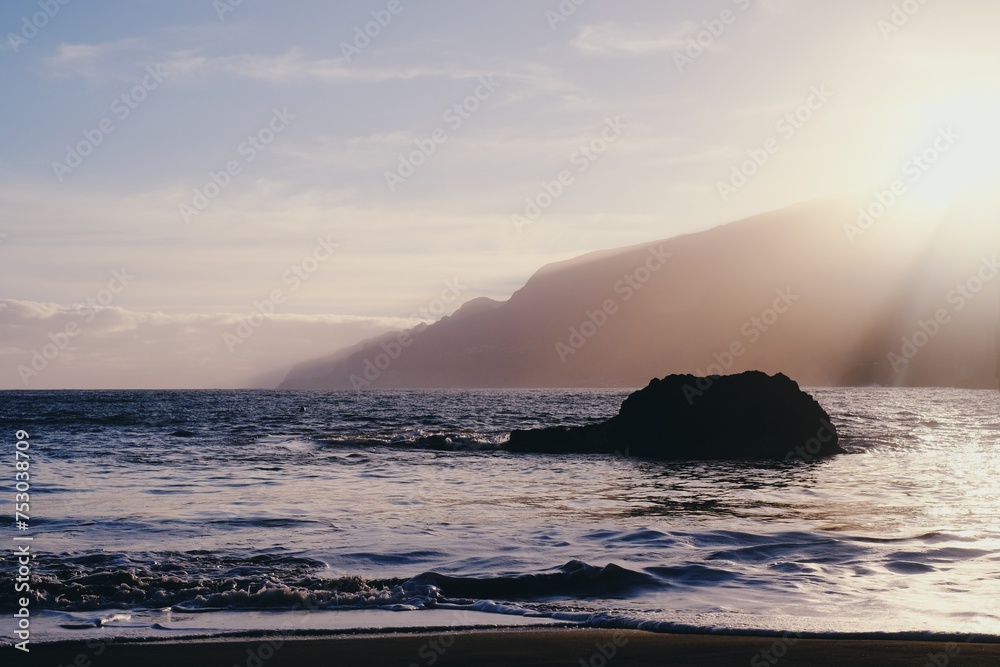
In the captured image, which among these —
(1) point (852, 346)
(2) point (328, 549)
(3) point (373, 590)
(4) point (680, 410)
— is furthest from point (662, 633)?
(1) point (852, 346)

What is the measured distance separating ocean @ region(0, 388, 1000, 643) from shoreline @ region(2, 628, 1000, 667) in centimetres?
32

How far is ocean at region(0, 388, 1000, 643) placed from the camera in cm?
811

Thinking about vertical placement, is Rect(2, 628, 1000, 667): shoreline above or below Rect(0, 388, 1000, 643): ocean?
above

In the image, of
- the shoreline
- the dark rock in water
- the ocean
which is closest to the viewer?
the shoreline

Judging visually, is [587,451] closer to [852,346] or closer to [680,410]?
[680,410]

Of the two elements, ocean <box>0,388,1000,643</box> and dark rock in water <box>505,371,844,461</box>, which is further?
dark rock in water <box>505,371,844,461</box>

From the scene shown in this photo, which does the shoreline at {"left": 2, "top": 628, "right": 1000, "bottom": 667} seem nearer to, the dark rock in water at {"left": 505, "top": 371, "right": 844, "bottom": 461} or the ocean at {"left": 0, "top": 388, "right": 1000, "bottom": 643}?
the ocean at {"left": 0, "top": 388, "right": 1000, "bottom": 643}

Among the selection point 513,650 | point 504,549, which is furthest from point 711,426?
point 513,650

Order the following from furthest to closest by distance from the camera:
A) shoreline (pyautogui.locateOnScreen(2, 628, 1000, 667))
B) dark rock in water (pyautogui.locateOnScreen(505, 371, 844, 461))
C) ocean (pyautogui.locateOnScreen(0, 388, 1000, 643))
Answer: dark rock in water (pyautogui.locateOnScreen(505, 371, 844, 461)) < ocean (pyautogui.locateOnScreen(0, 388, 1000, 643)) < shoreline (pyautogui.locateOnScreen(2, 628, 1000, 667))

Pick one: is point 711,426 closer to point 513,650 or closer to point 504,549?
point 504,549

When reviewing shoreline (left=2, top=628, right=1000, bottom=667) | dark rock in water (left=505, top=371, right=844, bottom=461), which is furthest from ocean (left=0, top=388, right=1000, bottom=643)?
dark rock in water (left=505, top=371, right=844, bottom=461)

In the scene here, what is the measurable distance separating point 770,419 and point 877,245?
185 m

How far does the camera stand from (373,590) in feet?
30.0

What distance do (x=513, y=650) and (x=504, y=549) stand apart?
456cm
